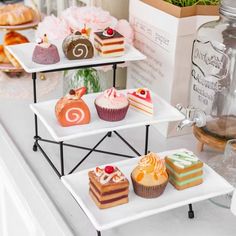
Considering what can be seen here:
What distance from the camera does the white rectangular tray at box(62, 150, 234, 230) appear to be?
0.71 metres

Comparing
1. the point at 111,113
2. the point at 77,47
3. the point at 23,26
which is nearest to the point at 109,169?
the point at 111,113

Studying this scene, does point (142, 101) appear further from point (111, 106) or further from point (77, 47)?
point (77, 47)

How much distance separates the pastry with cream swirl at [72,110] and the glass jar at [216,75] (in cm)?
27

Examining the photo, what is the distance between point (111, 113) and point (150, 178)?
6.3 inches

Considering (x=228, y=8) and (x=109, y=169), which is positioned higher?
(x=228, y=8)

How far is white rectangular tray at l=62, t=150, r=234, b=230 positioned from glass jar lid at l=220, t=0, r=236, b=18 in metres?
0.28

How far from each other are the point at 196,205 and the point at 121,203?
0.18 meters

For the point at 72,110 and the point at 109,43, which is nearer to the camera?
the point at 72,110

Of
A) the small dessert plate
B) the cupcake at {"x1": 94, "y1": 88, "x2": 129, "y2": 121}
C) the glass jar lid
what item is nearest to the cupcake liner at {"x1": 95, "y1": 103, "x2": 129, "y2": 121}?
the cupcake at {"x1": 94, "y1": 88, "x2": 129, "y2": 121}

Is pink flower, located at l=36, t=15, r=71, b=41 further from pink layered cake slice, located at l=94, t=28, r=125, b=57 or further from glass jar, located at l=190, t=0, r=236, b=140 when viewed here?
glass jar, located at l=190, t=0, r=236, b=140

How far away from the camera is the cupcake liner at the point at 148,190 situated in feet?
2.44

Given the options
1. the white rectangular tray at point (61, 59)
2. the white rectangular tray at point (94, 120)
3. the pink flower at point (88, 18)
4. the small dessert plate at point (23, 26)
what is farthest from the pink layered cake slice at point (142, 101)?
the small dessert plate at point (23, 26)

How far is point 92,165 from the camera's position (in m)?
0.97

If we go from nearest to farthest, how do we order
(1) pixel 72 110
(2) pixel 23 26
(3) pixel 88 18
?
(1) pixel 72 110
(3) pixel 88 18
(2) pixel 23 26
